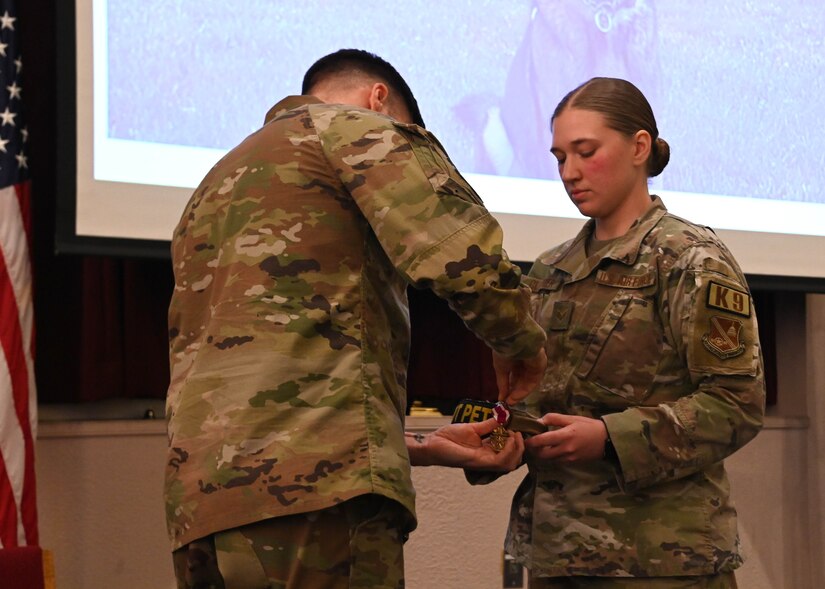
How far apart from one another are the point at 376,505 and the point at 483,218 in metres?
0.41

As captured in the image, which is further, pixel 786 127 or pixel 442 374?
pixel 786 127

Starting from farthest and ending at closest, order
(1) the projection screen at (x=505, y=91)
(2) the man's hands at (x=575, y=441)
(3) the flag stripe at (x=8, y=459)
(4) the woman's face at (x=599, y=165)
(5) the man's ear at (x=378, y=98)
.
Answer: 1. (1) the projection screen at (x=505, y=91)
2. (3) the flag stripe at (x=8, y=459)
3. (4) the woman's face at (x=599, y=165)
4. (5) the man's ear at (x=378, y=98)
5. (2) the man's hands at (x=575, y=441)

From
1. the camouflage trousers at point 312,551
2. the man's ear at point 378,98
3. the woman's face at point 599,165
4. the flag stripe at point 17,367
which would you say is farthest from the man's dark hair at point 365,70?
the flag stripe at point 17,367

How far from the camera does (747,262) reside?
3.60 m

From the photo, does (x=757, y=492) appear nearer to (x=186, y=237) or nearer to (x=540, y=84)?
(x=540, y=84)

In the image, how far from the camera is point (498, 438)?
160 centimetres

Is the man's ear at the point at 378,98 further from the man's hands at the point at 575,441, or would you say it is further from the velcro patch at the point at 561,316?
the man's hands at the point at 575,441

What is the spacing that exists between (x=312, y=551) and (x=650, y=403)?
0.66 m

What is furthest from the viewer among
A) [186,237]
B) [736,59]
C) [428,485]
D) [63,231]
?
[736,59]

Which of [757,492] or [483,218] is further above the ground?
[483,218]

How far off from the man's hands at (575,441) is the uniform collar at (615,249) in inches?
11.4

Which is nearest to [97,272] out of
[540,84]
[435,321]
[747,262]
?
[435,321]

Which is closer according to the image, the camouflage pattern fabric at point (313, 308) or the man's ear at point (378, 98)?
the camouflage pattern fabric at point (313, 308)

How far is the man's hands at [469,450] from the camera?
5.21ft
